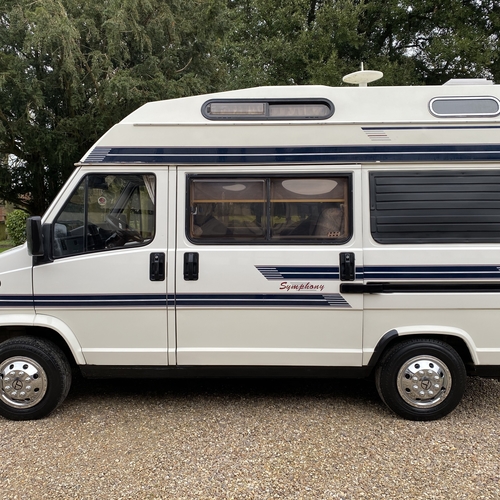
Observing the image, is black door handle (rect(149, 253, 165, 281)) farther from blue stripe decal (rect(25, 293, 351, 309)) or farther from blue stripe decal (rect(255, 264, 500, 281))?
blue stripe decal (rect(255, 264, 500, 281))

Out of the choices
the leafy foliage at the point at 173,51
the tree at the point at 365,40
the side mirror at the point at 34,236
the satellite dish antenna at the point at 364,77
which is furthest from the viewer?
the leafy foliage at the point at 173,51

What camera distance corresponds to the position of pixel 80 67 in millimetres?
11102

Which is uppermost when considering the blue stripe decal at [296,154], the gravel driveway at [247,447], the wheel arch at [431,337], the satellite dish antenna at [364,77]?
the satellite dish antenna at [364,77]

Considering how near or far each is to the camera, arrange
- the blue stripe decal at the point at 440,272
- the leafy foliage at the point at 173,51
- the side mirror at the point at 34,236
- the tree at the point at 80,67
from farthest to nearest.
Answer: the tree at the point at 80,67 < the leafy foliage at the point at 173,51 < the blue stripe decal at the point at 440,272 < the side mirror at the point at 34,236

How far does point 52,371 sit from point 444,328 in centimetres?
331

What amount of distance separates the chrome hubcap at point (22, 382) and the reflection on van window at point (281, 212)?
1.76m

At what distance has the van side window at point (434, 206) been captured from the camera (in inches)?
145

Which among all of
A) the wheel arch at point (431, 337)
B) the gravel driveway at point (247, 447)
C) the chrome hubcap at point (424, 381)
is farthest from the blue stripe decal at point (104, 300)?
the chrome hubcap at point (424, 381)

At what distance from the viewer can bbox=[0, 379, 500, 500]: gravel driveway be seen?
2.91 metres

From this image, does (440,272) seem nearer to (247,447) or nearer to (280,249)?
(280,249)

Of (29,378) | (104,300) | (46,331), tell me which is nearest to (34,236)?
(104,300)

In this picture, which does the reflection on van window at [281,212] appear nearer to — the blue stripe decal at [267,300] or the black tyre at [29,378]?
the blue stripe decal at [267,300]

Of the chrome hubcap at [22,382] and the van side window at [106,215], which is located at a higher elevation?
the van side window at [106,215]

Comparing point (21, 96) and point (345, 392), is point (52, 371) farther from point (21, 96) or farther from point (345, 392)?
point (21, 96)
